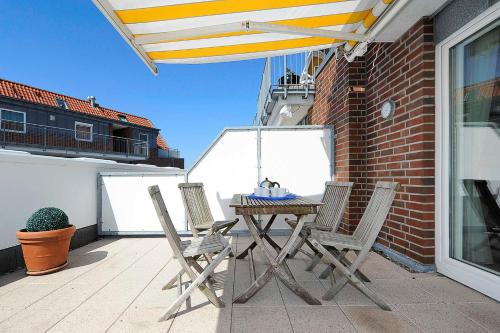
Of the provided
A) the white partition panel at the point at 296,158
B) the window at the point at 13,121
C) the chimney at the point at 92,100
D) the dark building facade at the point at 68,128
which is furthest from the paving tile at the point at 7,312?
the chimney at the point at 92,100

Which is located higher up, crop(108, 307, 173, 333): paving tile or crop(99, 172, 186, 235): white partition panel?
crop(99, 172, 186, 235): white partition panel

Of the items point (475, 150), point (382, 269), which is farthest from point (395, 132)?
point (382, 269)

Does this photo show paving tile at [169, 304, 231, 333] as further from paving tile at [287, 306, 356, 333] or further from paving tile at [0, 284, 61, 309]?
paving tile at [0, 284, 61, 309]

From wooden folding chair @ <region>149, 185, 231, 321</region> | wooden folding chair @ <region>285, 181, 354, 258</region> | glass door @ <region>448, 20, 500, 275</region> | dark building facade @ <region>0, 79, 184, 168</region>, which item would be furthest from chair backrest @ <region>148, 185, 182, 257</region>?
dark building facade @ <region>0, 79, 184, 168</region>

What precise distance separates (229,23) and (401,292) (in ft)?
11.0

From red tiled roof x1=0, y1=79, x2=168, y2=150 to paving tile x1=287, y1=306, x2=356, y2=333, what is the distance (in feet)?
77.5

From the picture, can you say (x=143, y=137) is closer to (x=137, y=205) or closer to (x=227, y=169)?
(x=137, y=205)

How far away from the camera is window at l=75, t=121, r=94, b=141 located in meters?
22.8

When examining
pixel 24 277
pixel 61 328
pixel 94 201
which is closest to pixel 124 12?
pixel 61 328

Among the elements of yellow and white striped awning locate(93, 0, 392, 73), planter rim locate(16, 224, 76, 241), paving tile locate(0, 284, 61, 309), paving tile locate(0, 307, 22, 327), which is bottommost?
paving tile locate(0, 284, 61, 309)

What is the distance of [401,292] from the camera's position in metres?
2.81

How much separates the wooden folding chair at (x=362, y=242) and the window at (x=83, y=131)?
2484cm

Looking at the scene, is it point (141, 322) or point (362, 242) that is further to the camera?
point (362, 242)

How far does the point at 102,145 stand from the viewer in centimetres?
2445
